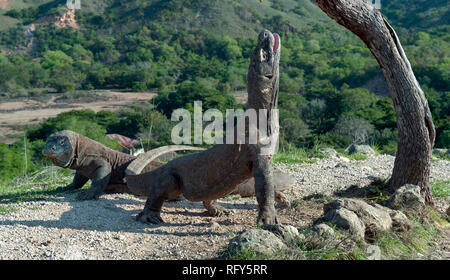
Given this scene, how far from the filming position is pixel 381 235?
4512mm

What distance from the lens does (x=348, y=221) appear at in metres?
4.34

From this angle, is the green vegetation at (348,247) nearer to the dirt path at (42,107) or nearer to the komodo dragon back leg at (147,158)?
the komodo dragon back leg at (147,158)

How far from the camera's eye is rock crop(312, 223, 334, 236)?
412 cm

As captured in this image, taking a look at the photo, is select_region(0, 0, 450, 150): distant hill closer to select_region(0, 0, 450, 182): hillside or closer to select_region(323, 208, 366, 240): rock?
select_region(0, 0, 450, 182): hillside

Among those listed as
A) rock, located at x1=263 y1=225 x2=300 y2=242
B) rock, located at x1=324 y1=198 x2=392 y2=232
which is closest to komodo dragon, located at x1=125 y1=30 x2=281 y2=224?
rock, located at x1=263 y1=225 x2=300 y2=242

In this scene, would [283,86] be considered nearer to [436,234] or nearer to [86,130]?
[86,130]

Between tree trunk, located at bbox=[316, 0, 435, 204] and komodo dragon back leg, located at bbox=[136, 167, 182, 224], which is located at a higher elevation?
tree trunk, located at bbox=[316, 0, 435, 204]

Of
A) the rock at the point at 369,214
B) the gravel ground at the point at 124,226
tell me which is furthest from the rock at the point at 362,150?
the rock at the point at 369,214

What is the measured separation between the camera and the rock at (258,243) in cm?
377

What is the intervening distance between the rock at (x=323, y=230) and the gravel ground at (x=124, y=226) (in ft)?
2.70

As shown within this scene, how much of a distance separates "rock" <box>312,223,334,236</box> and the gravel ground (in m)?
0.82

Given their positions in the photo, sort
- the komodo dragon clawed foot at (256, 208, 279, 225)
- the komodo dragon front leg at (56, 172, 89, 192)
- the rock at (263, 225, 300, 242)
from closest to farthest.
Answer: the rock at (263, 225, 300, 242), the komodo dragon clawed foot at (256, 208, 279, 225), the komodo dragon front leg at (56, 172, 89, 192)

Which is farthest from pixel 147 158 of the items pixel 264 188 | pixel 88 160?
pixel 264 188

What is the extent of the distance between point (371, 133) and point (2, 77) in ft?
145
